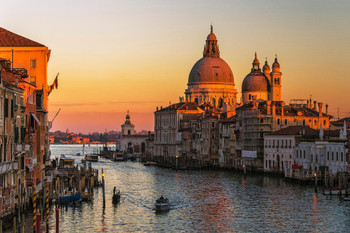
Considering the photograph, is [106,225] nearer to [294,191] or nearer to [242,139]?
[294,191]

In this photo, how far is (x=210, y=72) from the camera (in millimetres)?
134125

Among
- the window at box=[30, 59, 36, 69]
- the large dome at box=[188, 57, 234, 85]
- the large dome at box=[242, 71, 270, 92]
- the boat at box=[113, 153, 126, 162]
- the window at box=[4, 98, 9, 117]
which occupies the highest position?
the large dome at box=[188, 57, 234, 85]

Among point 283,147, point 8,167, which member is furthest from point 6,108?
point 283,147

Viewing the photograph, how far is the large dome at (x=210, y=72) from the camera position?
5295 inches

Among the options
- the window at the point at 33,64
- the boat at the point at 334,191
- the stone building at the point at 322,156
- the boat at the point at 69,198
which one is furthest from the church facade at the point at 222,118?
the window at the point at 33,64

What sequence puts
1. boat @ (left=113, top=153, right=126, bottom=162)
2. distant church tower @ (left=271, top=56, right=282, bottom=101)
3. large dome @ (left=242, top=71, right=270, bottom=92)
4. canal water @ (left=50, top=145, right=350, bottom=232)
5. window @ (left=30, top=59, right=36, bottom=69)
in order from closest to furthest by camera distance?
canal water @ (left=50, top=145, right=350, bottom=232) < window @ (left=30, top=59, right=36, bottom=69) < large dome @ (left=242, top=71, right=270, bottom=92) < distant church tower @ (left=271, top=56, right=282, bottom=101) < boat @ (left=113, top=153, right=126, bottom=162)

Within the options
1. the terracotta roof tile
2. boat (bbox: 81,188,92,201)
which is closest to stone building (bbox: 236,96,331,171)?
boat (bbox: 81,188,92,201)

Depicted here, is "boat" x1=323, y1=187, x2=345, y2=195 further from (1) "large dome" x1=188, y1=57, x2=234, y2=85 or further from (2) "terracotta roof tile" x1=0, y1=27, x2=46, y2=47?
(1) "large dome" x1=188, y1=57, x2=234, y2=85

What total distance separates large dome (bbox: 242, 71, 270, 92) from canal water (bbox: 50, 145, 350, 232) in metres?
68.9

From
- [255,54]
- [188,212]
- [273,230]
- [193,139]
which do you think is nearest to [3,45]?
[188,212]

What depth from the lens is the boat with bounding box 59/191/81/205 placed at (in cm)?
3947

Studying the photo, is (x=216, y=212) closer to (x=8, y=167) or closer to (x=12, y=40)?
(x=12, y=40)

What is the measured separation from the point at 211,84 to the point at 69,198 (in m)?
95.8

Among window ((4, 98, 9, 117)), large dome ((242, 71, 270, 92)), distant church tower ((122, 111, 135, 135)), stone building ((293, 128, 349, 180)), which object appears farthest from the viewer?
distant church tower ((122, 111, 135, 135))
